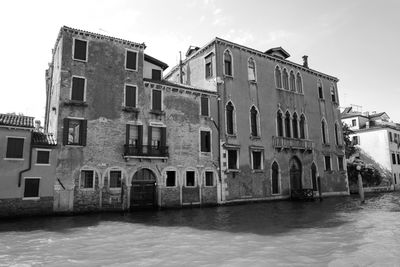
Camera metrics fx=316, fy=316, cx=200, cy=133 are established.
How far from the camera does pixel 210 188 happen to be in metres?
22.2

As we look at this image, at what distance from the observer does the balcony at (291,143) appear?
2620 cm

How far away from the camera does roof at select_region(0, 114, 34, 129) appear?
54.0 feet

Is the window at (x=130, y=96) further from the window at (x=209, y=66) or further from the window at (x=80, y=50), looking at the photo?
the window at (x=209, y=66)

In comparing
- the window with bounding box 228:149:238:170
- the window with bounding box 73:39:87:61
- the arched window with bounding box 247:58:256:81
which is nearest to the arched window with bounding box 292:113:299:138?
the arched window with bounding box 247:58:256:81

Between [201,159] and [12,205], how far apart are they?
11.6 m

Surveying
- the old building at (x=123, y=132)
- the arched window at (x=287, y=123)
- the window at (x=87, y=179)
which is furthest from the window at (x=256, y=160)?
the window at (x=87, y=179)

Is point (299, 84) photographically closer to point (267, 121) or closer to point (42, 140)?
point (267, 121)

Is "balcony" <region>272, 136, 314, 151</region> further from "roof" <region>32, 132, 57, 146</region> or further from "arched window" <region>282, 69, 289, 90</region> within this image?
"roof" <region>32, 132, 57, 146</region>

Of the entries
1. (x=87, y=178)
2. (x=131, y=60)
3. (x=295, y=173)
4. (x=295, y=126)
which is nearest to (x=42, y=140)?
(x=87, y=178)

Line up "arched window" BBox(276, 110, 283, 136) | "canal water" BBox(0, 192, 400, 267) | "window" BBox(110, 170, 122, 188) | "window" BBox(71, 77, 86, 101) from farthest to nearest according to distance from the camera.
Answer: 1. "arched window" BBox(276, 110, 283, 136)
2. "window" BBox(110, 170, 122, 188)
3. "window" BBox(71, 77, 86, 101)
4. "canal water" BBox(0, 192, 400, 267)

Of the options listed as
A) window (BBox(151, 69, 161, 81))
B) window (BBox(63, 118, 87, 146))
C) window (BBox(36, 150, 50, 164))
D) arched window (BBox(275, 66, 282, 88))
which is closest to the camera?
window (BBox(36, 150, 50, 164))

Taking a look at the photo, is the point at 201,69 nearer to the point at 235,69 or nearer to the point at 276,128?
the point at 235,69

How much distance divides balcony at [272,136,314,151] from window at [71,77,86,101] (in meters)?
15.2

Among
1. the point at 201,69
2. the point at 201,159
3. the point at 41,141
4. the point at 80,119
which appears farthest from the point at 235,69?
the point at 41,141
